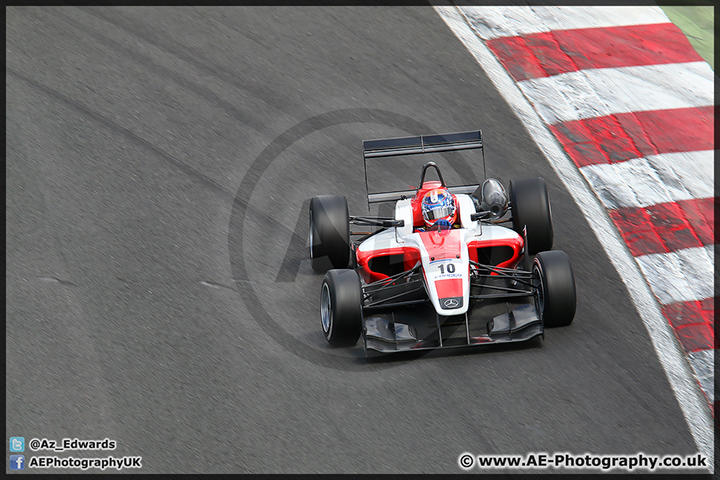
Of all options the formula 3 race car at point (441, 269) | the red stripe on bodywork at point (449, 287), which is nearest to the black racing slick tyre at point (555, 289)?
the formula 3 race car at point (441, 269)

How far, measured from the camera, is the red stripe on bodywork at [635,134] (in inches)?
379

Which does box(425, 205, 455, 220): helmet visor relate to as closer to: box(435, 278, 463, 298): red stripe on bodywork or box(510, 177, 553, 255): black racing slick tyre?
box(510, 177, 553, 255): black racing slick tyre

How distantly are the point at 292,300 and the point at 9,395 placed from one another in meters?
2.61

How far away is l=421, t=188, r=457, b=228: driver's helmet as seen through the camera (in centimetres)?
766

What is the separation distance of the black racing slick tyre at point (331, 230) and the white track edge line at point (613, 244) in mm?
2682

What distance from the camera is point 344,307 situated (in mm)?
6953

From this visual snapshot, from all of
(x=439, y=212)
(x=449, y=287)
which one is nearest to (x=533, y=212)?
(x=439, y=212)

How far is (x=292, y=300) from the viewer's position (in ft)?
26.3

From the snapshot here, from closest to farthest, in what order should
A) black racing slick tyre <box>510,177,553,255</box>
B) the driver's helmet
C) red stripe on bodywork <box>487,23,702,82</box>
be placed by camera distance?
the driver's helmet
black racing slick tyre <box>510,177,553,255</box>
red stripe on bodywork <box>487,23,702,82</box>

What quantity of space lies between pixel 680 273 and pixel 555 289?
1777 millimetres

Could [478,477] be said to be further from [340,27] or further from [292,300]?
[340,27]

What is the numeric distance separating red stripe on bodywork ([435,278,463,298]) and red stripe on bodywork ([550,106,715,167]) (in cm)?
338

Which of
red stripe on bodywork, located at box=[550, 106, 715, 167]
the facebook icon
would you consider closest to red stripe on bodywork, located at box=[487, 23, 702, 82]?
red stripe on bodywork, located at box=[550, 106, 715, 167]

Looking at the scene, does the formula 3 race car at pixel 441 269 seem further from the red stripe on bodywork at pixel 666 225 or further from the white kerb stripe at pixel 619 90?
the white kerb stripe at pixel 619 90
